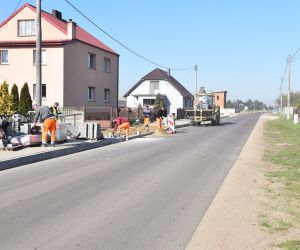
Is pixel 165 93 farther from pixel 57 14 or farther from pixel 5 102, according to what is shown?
pixel 5 102

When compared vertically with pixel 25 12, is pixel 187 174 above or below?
below

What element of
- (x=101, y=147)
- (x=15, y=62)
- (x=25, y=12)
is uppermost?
(x=25, y=12)

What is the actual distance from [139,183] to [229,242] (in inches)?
177

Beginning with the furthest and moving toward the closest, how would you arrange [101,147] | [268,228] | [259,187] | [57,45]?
[57,45], [101,147], [259,187], [268,228]

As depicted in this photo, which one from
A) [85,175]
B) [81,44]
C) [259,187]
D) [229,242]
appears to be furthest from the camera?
[81,44]

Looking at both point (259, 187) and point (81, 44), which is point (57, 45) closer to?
point (81, 44)

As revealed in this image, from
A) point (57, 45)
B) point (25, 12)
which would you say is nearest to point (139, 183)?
point (57, 45)

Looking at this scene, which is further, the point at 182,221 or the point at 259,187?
the point at 259,187

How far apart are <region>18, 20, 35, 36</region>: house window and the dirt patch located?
28048 mm

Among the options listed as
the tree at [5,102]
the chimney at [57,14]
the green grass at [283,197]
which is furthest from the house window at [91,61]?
the green grass at [283,197]

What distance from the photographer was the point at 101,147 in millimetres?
19344

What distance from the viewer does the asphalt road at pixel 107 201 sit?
6047 mm

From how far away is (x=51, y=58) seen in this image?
1380 inches

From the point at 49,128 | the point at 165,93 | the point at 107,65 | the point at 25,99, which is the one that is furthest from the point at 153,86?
the point at 49,128
